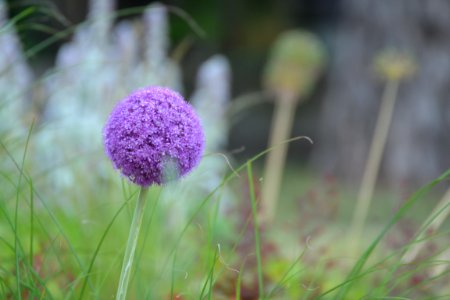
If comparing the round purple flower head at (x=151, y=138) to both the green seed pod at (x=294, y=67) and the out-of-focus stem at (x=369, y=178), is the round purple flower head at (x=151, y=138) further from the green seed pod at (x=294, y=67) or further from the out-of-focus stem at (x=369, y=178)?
the green seed pod at (x=294, y=67)

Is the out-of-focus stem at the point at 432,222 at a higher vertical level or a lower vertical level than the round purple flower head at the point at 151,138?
lower

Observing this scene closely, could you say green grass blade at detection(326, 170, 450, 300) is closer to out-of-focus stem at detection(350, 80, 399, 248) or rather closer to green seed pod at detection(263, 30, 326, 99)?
out-of-focus stem at detection(350, 80, 399, 248)

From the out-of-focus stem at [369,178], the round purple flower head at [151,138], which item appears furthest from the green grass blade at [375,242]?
the out-of-focus stem at [369,178]

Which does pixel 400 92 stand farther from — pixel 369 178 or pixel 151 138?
pixel 151 138

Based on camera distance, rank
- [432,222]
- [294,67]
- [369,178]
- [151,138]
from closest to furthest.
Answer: [151,138], [432,222], [369,178], [294,67]

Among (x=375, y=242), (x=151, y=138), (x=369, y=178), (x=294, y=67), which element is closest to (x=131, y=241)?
(x=151, y=138)

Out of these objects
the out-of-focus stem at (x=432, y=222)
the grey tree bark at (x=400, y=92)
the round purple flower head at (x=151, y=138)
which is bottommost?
the grey tree bark at (x=400, y=92)

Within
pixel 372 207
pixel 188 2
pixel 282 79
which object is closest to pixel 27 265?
pixel 282 79
